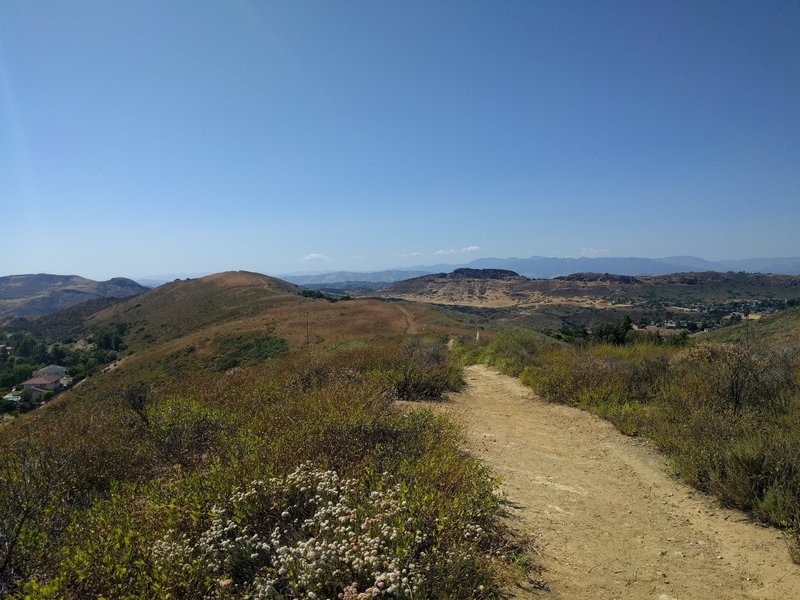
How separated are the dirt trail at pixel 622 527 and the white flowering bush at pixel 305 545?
3.92ft

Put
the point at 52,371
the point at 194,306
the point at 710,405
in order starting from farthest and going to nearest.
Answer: the point at 194,306
the point at 52,371
the point at 710,405

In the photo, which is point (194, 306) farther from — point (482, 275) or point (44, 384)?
point (482, 275)

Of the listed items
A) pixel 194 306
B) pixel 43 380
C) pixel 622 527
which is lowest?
pixel 43 380

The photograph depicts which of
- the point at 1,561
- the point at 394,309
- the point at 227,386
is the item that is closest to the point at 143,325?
the point at 394,309

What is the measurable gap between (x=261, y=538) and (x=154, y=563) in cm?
70

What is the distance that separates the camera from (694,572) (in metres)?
3.68

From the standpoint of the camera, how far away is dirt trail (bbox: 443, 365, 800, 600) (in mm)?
3479

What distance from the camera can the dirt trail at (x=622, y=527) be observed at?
3.48 metres

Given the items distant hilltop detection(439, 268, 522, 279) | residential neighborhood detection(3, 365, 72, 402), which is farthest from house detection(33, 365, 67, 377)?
distant hilltop detection(439, 268, 522, 279)

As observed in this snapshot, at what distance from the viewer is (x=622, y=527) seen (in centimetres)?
445

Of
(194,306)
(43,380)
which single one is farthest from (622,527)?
(194,306)

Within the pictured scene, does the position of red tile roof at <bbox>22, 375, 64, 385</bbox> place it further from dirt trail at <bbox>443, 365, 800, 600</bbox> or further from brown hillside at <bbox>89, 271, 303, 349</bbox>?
dirt trail at <bbox>443, 365, 800, 600</bbox>

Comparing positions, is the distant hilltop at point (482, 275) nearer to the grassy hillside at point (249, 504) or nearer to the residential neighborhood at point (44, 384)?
the residential neighborhood at point (44, 384)

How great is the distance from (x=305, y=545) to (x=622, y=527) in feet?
11.1
